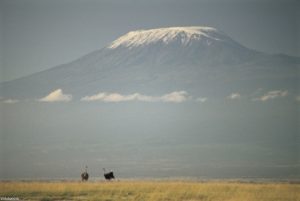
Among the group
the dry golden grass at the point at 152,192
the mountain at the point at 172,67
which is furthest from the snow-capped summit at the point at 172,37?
the dry golden grass at the point at 152,192

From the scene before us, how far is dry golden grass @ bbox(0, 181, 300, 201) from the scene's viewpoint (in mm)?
18344

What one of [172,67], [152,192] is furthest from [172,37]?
[152,192]

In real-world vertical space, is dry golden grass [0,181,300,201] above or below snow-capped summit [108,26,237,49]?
below

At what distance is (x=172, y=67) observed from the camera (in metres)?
40.2

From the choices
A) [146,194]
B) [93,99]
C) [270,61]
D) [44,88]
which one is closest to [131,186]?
[146,194]

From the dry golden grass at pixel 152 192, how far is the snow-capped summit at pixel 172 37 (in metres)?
20.7

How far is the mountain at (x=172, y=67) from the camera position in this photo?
37.1 m

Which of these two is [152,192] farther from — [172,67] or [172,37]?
[172,37]

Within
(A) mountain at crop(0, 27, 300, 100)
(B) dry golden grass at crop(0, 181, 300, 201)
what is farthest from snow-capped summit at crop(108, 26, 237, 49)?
(B) dry golden grass at crop(0, 181, 300, 201)

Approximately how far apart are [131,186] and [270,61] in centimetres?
2228

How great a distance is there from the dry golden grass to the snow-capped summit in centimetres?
2067

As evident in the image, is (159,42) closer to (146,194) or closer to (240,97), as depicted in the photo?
(240,97)

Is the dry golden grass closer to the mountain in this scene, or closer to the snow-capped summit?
the mountain

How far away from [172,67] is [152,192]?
2184cm
